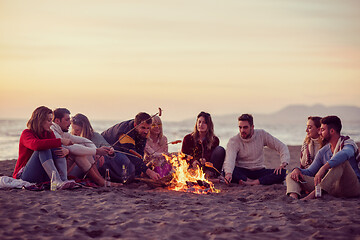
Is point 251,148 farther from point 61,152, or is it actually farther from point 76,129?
point 61,152

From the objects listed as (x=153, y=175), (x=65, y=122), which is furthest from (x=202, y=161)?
(x=65, y=122)

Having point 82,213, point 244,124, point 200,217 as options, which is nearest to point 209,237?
point 200,217

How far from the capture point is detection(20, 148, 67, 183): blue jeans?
595 cm

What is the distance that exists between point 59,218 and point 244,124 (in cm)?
409

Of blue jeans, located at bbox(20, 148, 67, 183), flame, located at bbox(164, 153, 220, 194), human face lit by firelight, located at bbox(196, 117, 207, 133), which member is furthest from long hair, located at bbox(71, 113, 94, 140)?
human face lit by firelight, located at bbox(196, 117, 207, 133)

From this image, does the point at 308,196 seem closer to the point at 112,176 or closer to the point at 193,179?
the point at 193,179

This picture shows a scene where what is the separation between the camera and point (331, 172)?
5652 millimetres

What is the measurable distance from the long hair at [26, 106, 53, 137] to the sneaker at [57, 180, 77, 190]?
2.66ft

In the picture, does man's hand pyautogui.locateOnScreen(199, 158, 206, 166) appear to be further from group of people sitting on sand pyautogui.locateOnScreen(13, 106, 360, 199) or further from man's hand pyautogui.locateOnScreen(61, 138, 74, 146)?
man's hand pyautogui.locateOnScreen(61, 138, 74, 146)

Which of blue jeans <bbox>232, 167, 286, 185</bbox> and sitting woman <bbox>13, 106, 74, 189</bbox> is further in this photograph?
blue jeans <bbox>232, 167, 286, 185</bbox>

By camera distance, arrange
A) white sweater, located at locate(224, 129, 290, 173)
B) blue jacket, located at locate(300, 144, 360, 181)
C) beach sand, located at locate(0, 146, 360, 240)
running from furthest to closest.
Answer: white sweater, located at locate(224, 129, 290, 173)
blue jacket, located at locate(300, 144, 360, 181)
beach sand, located at locate(0, 146, 360, 240)

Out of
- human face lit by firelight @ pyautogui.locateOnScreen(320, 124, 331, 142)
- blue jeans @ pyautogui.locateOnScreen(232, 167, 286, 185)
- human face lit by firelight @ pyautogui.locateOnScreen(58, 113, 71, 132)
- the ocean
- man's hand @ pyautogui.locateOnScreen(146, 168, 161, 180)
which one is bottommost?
the ocean

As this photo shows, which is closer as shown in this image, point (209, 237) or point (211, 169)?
point (209, 237)

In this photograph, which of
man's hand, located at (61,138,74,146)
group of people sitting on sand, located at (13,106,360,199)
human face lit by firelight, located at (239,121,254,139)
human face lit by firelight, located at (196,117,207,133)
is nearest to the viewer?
group of people sitting on sand, located at (13,106,360,199)
